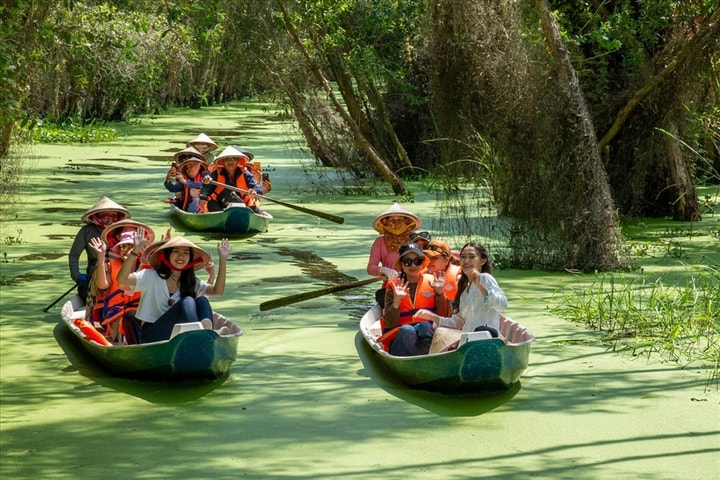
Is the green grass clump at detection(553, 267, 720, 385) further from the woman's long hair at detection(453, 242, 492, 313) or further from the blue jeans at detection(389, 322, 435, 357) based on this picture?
the blue jeans at detection(389, 322, 435, 357)

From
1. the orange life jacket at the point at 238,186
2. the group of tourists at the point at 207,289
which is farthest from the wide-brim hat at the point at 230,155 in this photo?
the group of tourists at the point at 207,289

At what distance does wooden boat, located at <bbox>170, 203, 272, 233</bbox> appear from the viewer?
46.3 feet

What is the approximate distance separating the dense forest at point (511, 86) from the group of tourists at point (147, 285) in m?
1.40

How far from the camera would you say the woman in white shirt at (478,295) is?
7.30 meters

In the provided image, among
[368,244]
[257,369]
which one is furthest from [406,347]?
[368,244]

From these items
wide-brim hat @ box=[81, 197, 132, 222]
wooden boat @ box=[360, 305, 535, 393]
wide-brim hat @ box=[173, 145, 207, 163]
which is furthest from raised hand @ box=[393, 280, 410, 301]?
wide-brim hat @ box=[173, 145, 207, 163]

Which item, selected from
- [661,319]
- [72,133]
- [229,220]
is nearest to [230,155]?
[229,220]

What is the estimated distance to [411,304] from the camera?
26.1 ft

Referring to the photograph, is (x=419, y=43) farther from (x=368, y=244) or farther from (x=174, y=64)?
(x=174, y=64)

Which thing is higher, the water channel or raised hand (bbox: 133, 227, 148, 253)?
raised hand (bbox: 133, 227, 148, 253)

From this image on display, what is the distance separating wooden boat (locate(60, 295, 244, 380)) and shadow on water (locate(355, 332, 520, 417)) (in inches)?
40.0

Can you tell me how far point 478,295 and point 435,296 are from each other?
2.09 feet

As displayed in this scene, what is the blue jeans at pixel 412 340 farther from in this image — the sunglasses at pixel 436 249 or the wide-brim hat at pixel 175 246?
the wide-brim hat at pixel 175 246

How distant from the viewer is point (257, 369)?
8.14 m
